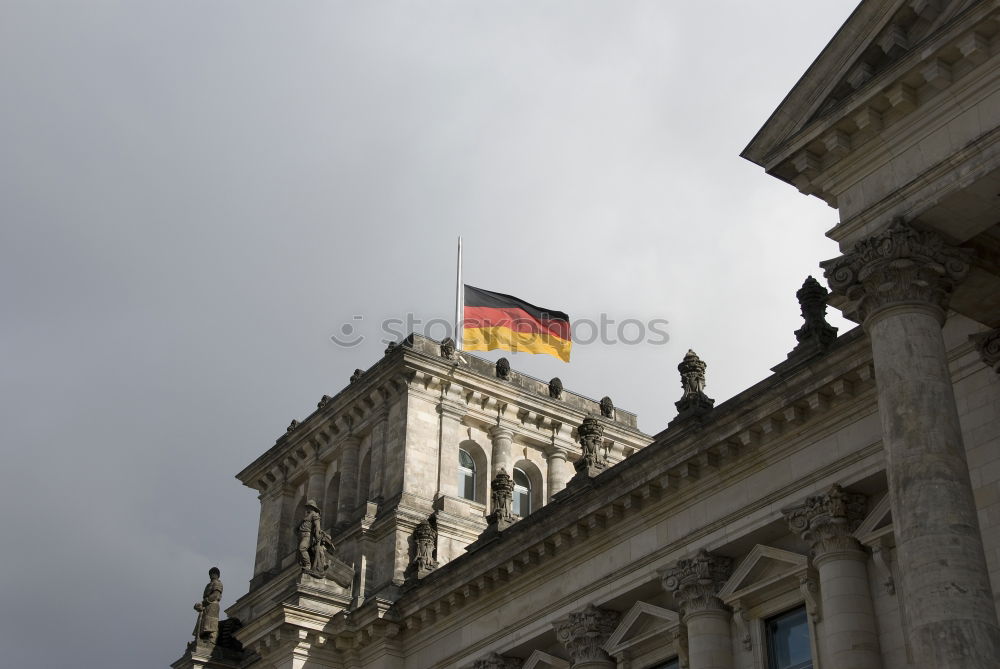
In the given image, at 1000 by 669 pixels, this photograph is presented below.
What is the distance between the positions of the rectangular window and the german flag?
812 inches

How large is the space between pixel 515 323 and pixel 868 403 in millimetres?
22472

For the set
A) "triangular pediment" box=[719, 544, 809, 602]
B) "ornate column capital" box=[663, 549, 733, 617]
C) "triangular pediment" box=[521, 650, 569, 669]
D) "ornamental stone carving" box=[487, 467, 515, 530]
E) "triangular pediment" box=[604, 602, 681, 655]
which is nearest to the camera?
"triangular pediment" box=[719, 544, 809, 602]

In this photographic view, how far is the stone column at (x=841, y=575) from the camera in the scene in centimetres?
2156

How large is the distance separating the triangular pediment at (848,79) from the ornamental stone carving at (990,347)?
11.5ft

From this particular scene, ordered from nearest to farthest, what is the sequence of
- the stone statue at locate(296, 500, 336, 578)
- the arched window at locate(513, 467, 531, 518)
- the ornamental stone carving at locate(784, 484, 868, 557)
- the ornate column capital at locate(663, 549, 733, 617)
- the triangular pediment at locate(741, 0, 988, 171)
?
the triangular pediment at locate(741, 0, 988, 171)
the ornamental stone carving at locate(784, 484, 868, 557)
the ornate column capital at locate(663, 549, 733, 617)
the stone statue at locate(296, 500, 336, 578)
the arched window at locate(513, 467, 531, 518)

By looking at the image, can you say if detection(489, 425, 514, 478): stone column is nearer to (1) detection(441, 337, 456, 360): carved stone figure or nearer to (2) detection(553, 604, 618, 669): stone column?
(1) detection(441, 337, 456, 360): carved stone figure

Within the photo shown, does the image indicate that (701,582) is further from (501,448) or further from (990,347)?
(501,448)

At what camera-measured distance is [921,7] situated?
64.7ft

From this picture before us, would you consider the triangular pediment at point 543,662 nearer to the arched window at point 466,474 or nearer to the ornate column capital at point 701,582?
the ornate column capital at point 701,582

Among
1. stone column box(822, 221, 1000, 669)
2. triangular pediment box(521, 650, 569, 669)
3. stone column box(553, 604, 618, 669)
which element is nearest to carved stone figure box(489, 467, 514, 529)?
triangular pediment box(521, 650, 569, 669)

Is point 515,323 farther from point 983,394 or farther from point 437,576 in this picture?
point 983,394

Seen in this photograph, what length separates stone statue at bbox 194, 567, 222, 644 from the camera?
129ft

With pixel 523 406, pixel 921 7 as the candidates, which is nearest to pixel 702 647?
pixel 921 7

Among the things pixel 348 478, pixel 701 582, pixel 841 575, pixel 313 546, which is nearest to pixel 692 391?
pixel 701 582
